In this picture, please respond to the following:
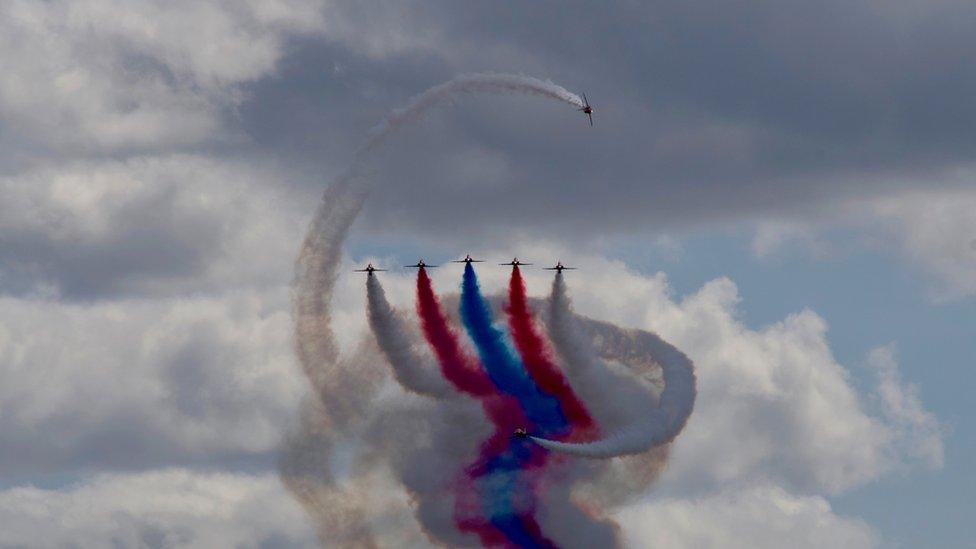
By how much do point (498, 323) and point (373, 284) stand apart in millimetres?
9114

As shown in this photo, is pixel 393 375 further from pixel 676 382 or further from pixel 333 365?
pixel 676 382

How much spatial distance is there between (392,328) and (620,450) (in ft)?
55.5

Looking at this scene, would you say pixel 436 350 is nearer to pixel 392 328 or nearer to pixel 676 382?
pixel 392 328

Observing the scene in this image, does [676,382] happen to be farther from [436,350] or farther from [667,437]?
[436,350]

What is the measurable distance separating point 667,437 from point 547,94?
25.2 meters

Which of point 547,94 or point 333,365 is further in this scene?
point 333,365

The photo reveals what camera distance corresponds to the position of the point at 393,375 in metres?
200

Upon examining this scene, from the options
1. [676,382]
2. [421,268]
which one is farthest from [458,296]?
[676,382]

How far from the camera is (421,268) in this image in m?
196

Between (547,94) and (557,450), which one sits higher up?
(547,94)

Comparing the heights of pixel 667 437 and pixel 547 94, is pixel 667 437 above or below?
below

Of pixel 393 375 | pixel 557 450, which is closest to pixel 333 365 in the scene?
pixel 393 375

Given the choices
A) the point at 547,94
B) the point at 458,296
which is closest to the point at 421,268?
the point at 458,296

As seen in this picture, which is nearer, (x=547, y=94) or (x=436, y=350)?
(x=547, y=94)
